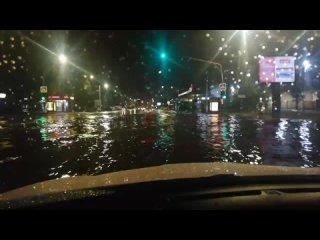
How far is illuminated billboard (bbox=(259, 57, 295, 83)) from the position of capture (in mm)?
50188

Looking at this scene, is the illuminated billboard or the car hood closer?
the car hood

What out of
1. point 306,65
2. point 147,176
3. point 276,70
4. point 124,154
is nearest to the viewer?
point 147,176

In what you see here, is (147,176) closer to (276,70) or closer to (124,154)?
(124,154)

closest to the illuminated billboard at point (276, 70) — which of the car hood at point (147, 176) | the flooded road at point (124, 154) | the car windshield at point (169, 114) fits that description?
the car windshield at point (169, 114)

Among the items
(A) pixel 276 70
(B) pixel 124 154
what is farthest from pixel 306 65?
(B) pixel 124 154

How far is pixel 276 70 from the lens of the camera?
165 ft

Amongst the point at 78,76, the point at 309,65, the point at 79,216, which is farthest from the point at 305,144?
the point at 78,76

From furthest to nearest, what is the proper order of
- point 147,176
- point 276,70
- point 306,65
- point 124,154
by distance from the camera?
point 306,65 < point 276,70 < point 124,154 < point 147,176

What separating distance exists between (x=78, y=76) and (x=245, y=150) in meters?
86.7

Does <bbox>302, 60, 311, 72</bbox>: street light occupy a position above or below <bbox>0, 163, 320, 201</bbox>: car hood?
above

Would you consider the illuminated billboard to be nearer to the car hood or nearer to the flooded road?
the flooded road

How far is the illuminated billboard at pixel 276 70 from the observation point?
165 feet

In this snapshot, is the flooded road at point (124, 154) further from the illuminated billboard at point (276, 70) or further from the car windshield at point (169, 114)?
the illuminated billboard at point (276, 70)

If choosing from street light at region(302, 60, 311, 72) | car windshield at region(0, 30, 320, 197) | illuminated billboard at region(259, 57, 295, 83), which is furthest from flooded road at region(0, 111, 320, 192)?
street light at region(302, 60, 311, 72)
